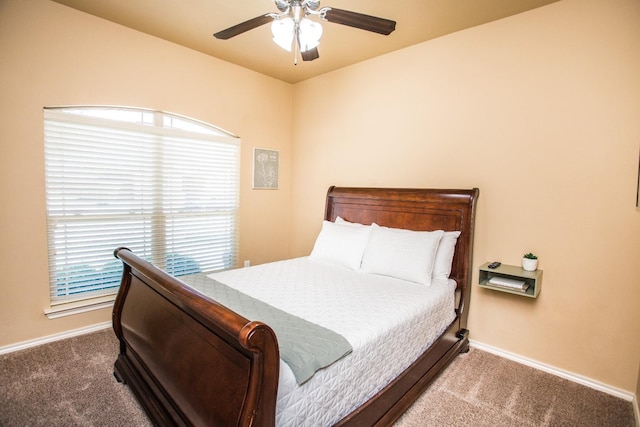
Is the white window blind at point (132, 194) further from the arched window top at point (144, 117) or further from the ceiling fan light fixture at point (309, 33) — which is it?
the ceiling fan light fixture at point (309, 33)

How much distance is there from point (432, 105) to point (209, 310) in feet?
8.81

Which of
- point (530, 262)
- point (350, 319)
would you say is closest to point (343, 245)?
point (350, 319)

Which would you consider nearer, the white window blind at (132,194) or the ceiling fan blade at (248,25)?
the ceiling fan blade at (248,25)

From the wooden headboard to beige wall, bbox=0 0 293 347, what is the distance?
1.93 metres

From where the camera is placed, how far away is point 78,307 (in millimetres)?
2793

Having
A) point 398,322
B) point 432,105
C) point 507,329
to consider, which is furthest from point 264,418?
point 432,105

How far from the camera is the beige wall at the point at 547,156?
7.07 feet

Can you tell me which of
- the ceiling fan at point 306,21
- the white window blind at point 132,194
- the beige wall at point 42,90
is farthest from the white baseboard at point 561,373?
the beige wall at point 42,90

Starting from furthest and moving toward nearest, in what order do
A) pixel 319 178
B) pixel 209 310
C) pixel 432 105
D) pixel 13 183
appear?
pixel 319 178
pixel 432 105
pixel 13 183
pixel 209 310

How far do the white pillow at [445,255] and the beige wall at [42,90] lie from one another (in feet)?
8.96

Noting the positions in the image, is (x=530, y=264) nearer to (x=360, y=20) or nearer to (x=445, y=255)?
(x=445, y=255)

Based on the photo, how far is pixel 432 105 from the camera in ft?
9.87

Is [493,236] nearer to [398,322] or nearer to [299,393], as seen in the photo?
[398,322]

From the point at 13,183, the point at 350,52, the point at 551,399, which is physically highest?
the point at 350,52
